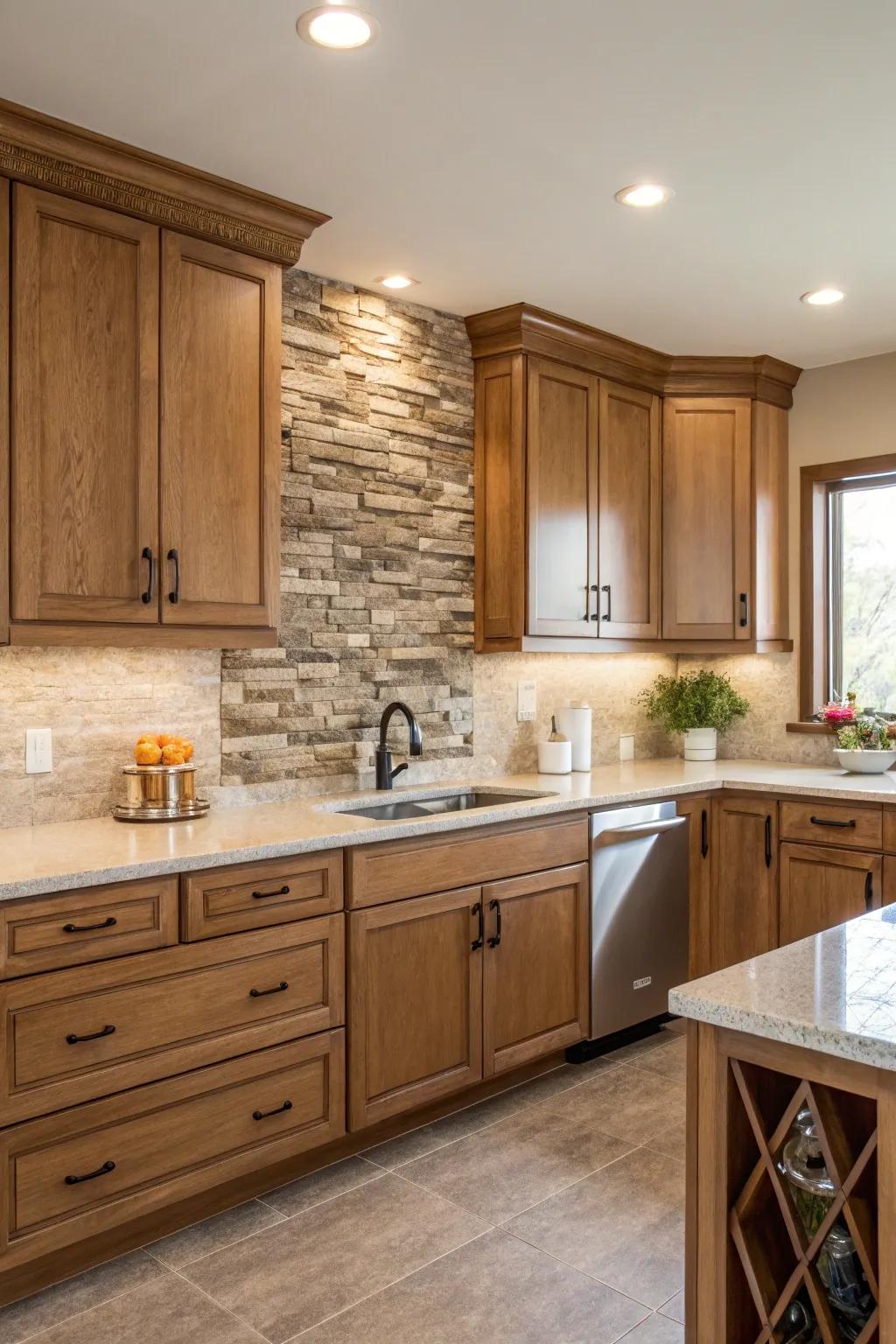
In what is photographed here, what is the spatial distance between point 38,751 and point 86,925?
2.27 feet

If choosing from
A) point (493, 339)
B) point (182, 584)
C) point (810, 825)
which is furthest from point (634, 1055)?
point (493, 339)

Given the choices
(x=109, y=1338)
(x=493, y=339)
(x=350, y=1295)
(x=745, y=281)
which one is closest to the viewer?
(x=109, y=1338)

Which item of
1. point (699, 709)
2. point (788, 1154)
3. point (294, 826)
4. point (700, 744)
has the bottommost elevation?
point (788, 1154)

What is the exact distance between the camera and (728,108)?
2.42 metres

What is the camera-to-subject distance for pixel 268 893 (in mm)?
2615

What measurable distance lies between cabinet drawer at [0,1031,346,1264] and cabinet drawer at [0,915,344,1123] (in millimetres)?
49

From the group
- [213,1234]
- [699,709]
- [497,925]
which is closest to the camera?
[213,1234]

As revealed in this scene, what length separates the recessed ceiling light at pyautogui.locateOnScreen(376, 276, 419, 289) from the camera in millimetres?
3461

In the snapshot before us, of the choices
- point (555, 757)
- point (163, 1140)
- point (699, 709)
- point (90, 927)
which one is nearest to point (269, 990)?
point (163, 1140)

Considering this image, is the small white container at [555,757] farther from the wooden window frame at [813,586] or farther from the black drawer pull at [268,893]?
the black drawer pull at [268,893]

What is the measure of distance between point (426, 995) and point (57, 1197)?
1.11 meters

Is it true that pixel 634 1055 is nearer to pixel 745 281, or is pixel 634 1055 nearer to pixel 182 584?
pixel 182 584

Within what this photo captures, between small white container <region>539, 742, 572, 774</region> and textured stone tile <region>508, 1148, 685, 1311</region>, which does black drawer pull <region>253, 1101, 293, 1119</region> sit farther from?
small white container <region>539, 742, 572, 774</region>

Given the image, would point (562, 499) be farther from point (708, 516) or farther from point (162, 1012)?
point (162, 1012)
